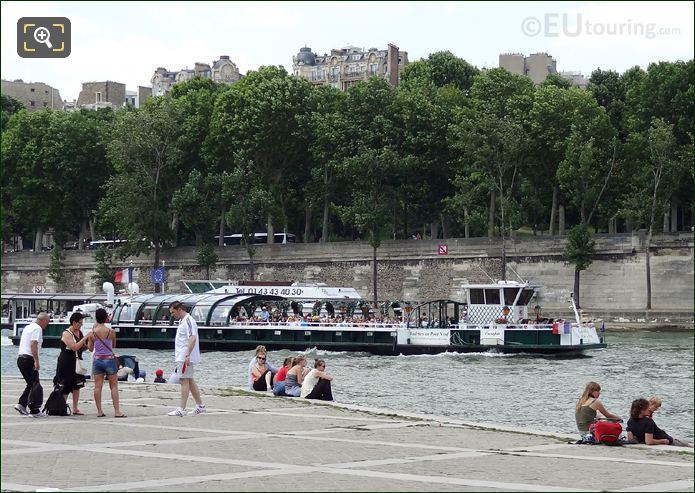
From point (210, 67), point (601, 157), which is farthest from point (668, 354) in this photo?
point (210, 67)

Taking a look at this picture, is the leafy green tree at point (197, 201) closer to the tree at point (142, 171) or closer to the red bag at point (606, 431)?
the tree at point (142, 171)

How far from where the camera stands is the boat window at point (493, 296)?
6156cm

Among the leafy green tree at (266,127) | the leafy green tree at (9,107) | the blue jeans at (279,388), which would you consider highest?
the leafy green tree at (9,107)

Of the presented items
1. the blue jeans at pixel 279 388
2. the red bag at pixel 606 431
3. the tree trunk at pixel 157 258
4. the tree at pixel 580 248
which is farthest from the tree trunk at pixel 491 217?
the red bag at pixel 606 431

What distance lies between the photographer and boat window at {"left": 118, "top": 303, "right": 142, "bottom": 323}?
225ft

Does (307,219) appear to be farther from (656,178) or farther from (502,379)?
(502,379)

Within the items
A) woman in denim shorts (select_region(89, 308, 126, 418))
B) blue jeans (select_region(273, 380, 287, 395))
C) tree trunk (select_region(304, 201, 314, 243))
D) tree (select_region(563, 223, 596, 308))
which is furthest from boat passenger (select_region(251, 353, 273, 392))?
tree trunk (select_region(304, 201, 314, 243))

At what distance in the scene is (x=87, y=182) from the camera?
102 metres

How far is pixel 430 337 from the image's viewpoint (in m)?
59.8

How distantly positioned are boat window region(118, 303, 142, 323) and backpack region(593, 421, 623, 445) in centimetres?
5144

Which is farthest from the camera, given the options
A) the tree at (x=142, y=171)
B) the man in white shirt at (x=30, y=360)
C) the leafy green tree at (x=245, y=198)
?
the tree at (x=142, y=171)

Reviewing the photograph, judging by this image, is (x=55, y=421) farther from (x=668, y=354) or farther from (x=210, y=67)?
(x=210, y=67)

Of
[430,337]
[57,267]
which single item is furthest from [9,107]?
[430,337]

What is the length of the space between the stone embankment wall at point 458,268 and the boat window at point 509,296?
15.9 metres
